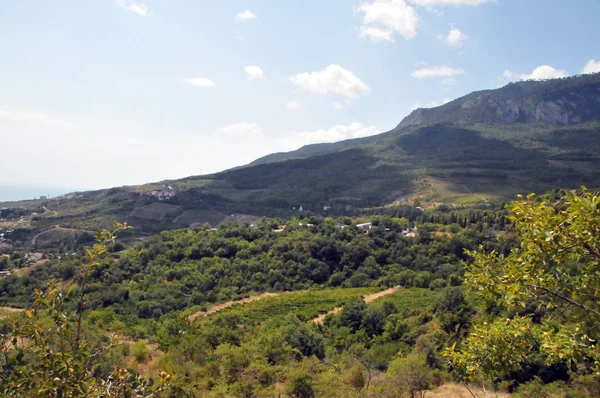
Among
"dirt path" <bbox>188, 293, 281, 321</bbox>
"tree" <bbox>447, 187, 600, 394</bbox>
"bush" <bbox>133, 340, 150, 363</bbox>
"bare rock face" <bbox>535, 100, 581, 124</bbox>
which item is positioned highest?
"bare rock face" <bbox>535, 100, 581, 124</bbox>

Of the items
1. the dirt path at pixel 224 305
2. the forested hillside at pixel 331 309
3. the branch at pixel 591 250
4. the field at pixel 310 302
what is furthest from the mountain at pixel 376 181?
the branch at pixel 591 250

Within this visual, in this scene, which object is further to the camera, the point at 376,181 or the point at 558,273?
the point at 376,181

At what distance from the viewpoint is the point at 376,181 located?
129m

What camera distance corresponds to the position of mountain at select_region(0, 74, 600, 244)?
93.2 m

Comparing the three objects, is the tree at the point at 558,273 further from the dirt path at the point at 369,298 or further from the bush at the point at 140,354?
the dirt path at the point at 369,298

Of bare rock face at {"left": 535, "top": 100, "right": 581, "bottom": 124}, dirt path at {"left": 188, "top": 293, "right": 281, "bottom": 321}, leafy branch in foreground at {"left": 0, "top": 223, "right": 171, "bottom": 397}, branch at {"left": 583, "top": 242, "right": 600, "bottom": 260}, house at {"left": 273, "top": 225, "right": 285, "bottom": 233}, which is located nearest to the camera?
leafy branch in foreground at {"left": 0, "top": 223, "right": 171, "bottom": 397}

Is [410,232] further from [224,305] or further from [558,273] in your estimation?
[558,273]

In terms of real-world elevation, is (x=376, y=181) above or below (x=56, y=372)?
below

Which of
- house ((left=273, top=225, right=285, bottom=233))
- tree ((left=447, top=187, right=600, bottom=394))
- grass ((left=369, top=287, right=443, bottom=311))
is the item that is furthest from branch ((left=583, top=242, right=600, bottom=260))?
house ((left=273, top=225, right=285, bottom=233))

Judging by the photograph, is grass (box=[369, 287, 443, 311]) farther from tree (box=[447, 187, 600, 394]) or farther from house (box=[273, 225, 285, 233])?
tree (box=[447, 187, 600, 394])

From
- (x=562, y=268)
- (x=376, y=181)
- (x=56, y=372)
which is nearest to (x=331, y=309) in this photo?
(x=562, y=268)

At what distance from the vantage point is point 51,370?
126 inches

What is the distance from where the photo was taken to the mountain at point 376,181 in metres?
93.2

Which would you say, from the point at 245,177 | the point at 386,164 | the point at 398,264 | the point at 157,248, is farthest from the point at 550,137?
the point at 157,248
